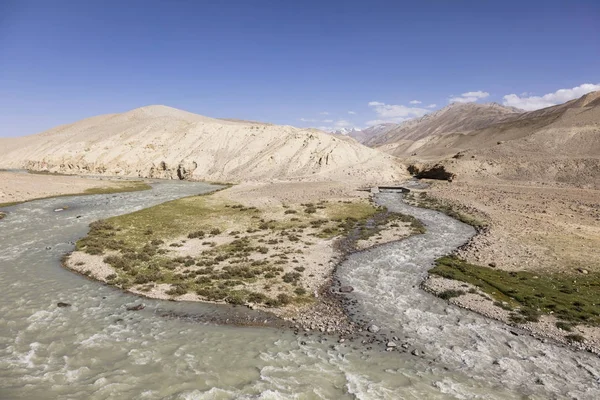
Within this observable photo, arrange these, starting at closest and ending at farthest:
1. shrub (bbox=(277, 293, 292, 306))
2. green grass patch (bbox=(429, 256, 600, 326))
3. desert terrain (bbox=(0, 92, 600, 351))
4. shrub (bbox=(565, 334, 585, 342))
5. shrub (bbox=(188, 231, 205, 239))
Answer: shrub (bbox=(565, 334, 585, 342)) < green grass patch (bbox=(429, 256, 600, 326)) < shrub (bbox=(277, 293, 292, 306)) < desert terrain (bbox=(0, 92, 600, 351)) < shrub (bbox=(188, 231, 205, 239))

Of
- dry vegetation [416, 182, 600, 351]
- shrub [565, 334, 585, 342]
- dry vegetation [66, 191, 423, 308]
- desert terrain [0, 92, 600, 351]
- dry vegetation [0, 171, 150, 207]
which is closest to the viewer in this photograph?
shrub [565, 334, 585, 342]

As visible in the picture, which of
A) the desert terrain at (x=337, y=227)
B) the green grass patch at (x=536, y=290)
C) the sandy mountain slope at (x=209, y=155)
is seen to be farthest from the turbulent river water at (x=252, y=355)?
the sandy mountain slope at (x=209, y=155)


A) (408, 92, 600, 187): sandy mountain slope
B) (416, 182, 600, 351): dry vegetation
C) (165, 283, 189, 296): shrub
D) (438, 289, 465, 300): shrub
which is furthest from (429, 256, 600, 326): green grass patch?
(408, 92, 600, 187): sandy mountain slope

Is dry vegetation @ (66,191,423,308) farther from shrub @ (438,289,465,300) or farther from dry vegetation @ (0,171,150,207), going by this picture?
dry vegetation @ (0,171,150,207)

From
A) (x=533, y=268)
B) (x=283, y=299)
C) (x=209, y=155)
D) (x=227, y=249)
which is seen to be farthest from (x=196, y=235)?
(x=209, y=155)

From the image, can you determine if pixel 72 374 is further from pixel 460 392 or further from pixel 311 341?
pixel 460 392

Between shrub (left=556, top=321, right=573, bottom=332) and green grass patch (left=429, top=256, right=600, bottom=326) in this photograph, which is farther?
green grass patch (left=429, top=256, right=600, bottom=326)
